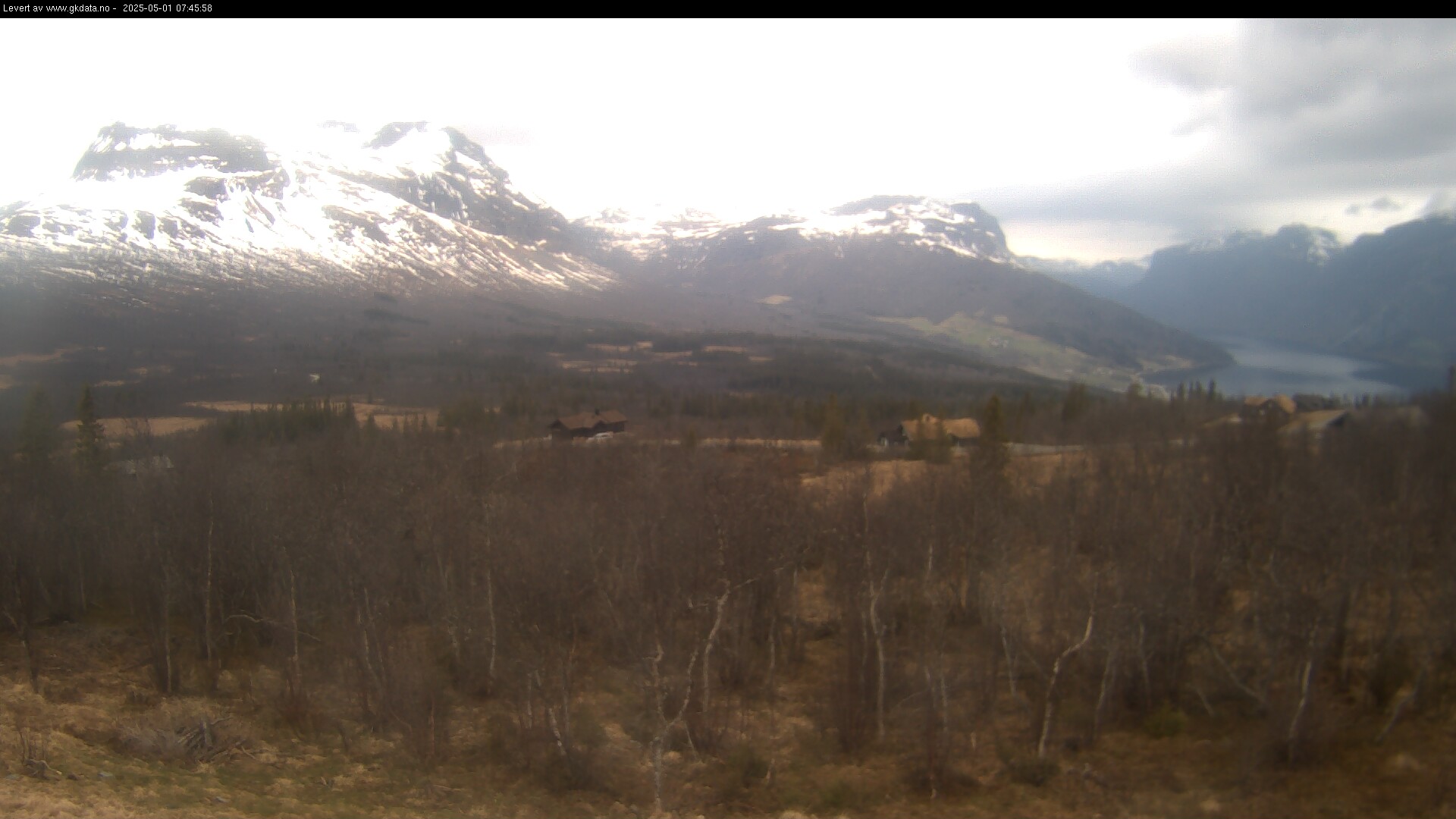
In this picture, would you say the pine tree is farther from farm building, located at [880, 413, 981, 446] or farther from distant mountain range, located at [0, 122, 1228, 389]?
distant mountain range, located at [0, 122, 1228, 389]

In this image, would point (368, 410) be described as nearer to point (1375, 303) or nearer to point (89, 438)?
point (89, 438)

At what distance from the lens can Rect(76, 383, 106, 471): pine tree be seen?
28516mm

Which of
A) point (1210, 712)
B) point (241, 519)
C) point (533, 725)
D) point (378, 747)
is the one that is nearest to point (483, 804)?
point (533, 725)

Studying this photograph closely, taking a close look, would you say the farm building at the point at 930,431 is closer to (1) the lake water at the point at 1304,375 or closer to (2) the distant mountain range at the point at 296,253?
(1) the lake water at the point at 1304,375

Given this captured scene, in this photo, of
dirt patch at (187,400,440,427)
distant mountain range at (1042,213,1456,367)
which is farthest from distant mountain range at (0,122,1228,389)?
dirt patch at (187,400,440,427)

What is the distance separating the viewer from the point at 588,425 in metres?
56.2

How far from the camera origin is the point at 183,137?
18250cm

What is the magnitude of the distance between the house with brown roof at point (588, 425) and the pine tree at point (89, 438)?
23.9 meters

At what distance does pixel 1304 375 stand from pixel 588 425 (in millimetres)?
58245

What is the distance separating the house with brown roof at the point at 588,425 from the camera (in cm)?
5309

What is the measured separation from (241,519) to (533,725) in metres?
10.8

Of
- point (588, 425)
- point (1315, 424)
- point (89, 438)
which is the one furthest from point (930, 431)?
point (89, 438)

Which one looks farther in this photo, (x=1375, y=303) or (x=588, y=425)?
(x=1375, y=303)

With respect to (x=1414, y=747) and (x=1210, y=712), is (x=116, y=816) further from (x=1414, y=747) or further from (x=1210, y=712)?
(x=1414, y=747)
